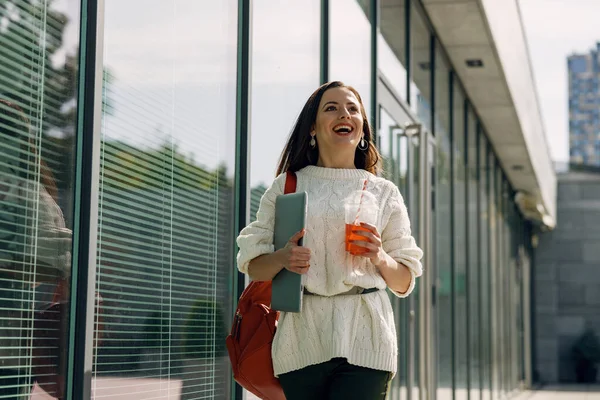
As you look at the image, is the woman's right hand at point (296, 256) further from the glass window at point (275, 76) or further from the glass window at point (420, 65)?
the glass window at point (420, 65)

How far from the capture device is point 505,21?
973cm

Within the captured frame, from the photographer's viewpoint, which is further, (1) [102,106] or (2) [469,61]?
(2) [469,61]

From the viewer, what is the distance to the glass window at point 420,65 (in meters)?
7.71

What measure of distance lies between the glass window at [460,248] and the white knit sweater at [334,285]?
22.5 ft

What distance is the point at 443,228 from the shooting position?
888cm

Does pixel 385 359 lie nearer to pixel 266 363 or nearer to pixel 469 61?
pixel 266 363

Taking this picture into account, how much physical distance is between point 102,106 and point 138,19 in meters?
0.39

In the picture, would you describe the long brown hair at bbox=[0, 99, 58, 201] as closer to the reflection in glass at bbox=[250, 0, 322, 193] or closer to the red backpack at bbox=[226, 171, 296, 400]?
the red backpack at bbox=[226, 171, 296, 400]

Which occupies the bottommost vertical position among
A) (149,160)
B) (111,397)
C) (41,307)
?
(111,397)

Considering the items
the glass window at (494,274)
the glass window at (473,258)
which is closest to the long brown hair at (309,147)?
the glass window at (473,258)

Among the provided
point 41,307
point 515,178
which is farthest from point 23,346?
point 515,178

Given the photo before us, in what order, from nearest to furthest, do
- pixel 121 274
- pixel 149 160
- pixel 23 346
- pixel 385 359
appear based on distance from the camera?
pixel 23 346 < pixel 385 359 < pixel 121 274 < pixel 149 160

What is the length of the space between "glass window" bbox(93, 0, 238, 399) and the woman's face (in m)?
0.56

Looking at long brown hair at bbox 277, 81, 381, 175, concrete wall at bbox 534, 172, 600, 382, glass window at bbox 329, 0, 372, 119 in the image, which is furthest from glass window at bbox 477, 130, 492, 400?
long brown hair at bbox 277, 81, 381, 175
